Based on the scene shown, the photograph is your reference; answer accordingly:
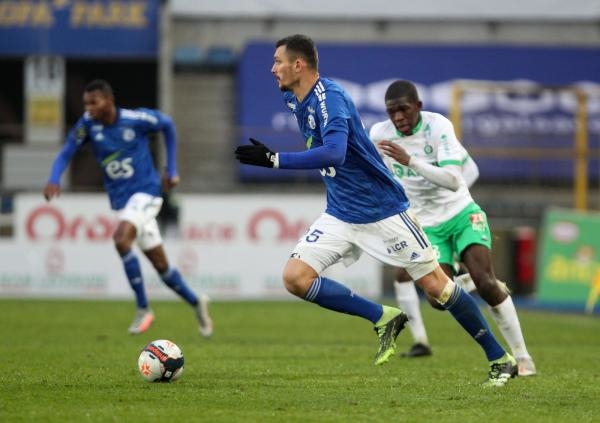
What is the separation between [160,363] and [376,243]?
1809mm

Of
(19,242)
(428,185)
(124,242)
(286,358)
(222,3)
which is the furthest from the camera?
(222,3)

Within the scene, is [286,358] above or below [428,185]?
below

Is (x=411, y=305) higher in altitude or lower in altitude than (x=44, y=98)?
lower

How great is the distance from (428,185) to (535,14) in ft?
69.4

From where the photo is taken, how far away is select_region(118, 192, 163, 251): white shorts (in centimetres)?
1433

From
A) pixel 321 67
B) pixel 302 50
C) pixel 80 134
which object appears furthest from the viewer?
pixel 321 67

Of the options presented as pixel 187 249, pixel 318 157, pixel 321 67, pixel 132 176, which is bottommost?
pixel 187 249

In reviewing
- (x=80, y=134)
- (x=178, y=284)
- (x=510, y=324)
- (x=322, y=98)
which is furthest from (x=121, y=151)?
(x=322, y=98)

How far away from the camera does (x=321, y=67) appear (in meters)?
29.2

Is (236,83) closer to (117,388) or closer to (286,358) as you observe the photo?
(286,358)

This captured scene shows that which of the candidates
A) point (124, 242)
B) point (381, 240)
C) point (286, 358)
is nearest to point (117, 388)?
point (381, 240)

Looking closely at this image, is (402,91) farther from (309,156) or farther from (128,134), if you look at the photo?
(128,134)

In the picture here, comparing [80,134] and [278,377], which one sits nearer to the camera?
[278,377]

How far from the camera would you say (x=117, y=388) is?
889cm
